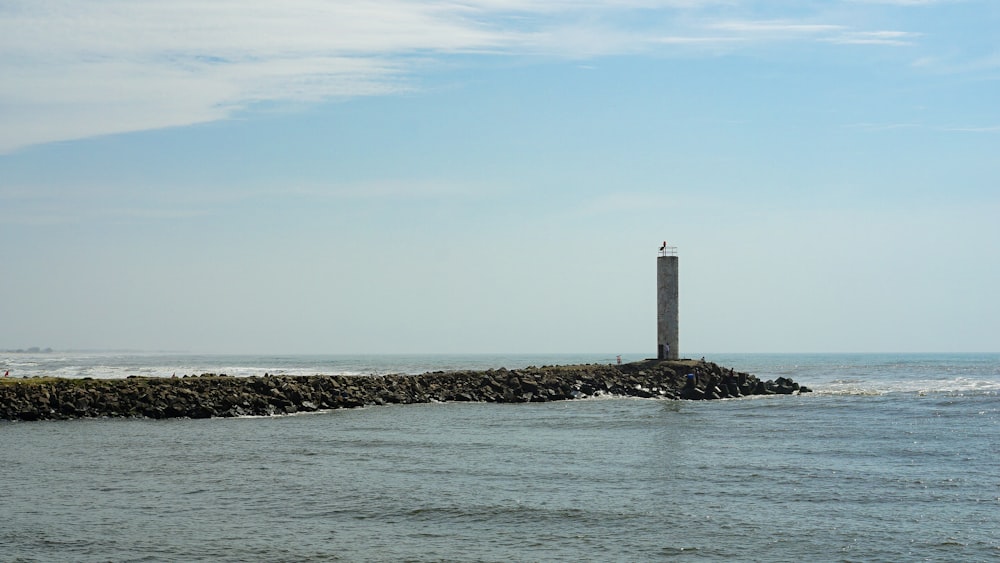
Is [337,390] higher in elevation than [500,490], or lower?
higher

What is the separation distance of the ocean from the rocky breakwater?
1858 mm

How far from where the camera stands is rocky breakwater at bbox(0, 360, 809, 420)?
34.4 meters

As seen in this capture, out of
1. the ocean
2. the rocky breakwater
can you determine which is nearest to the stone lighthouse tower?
the rocky breakwater

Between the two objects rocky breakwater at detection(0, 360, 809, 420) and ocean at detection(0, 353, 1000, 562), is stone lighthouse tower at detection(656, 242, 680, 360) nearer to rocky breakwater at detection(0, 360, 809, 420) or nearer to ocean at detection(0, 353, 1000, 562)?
rocky breakwater at detection(0, 360, 809, 420)

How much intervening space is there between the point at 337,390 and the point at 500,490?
2260 cm

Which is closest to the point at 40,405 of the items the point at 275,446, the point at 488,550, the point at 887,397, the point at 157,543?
the point at 275,446

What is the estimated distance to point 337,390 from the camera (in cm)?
4041

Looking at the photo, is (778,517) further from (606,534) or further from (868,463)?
(868,463)

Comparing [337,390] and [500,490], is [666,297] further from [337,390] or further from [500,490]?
[500,490]

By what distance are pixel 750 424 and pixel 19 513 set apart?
22568 millimetres

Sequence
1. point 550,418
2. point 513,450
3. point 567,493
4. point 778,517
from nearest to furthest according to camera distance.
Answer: point 778,517 < point 567,493 < point 513,450 < point 550,418

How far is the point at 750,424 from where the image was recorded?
3225cm

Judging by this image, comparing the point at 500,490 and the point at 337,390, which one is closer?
the point at 500,490

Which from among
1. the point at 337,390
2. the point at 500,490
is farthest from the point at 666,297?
the point at 500,490
